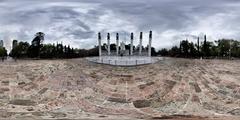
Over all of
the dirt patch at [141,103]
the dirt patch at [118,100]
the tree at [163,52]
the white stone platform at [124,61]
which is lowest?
the dirt patch at [141,103]

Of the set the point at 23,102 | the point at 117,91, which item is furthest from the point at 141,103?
the point at 23,102

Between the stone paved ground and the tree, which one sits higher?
the tree

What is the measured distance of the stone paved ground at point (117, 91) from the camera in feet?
147

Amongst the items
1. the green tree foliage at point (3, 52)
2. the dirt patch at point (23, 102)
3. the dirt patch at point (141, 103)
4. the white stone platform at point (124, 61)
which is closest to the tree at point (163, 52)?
the green tree foliage at point (3, 52)

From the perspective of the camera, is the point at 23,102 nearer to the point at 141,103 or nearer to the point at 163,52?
the point at 141,103

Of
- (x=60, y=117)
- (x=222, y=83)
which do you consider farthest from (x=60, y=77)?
(x=222, y=83)

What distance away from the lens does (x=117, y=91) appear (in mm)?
51906

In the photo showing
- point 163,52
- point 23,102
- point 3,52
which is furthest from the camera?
point 163,52

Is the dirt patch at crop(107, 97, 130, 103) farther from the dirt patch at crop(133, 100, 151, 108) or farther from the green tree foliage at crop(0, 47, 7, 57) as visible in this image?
the green tree foliage at crop(0, 47, 7, 57)

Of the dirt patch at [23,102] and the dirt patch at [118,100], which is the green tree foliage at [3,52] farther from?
the dirt patch at [118,100]

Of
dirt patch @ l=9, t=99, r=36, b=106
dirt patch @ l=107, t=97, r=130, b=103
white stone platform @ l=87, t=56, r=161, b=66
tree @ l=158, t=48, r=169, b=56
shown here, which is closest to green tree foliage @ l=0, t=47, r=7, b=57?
white stone platform @ l=87, t=56, r=161, b=66

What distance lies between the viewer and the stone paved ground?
4472cm

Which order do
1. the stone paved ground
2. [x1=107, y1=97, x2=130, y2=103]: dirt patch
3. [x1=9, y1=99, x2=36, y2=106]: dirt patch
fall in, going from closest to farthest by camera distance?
the stone paved ground < [x1=9, y1=99, x2=36, y2=106]: dirt patch < [x1=107, y1=97, x2=130, y2=103]: dirt patch

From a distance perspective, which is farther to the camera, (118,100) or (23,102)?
(118,100)
